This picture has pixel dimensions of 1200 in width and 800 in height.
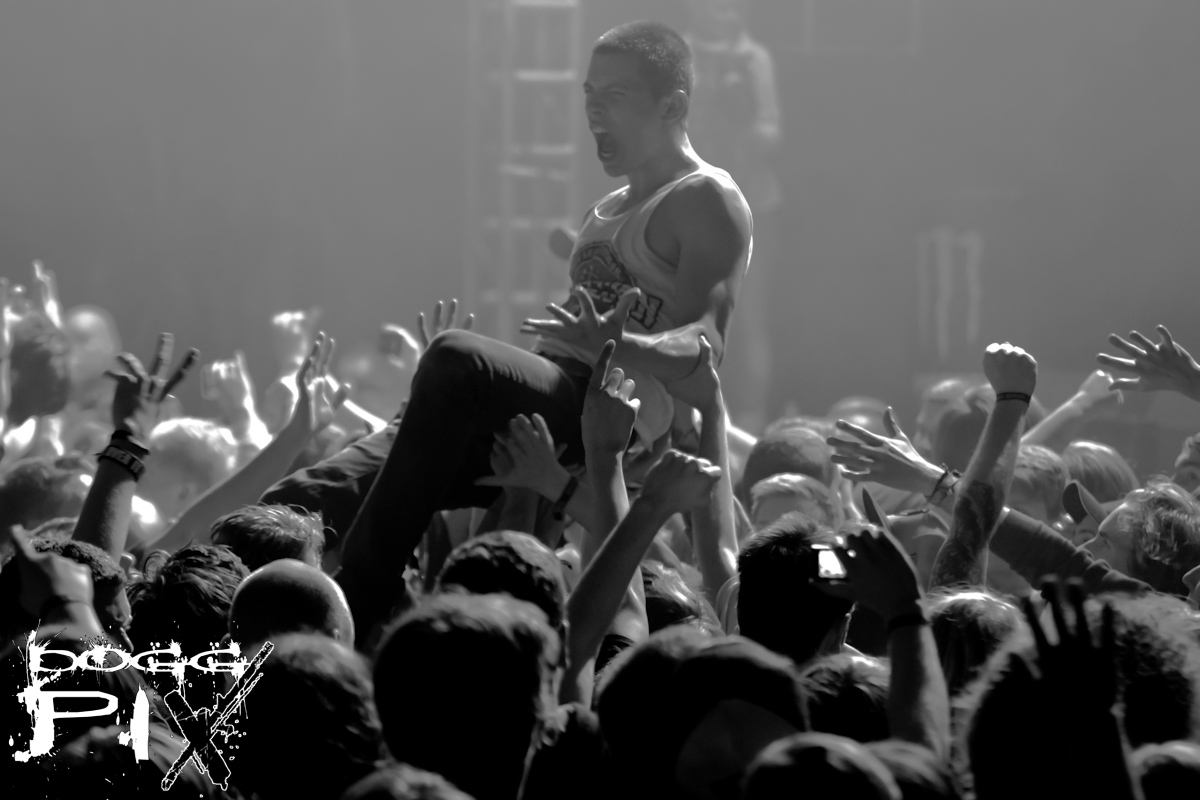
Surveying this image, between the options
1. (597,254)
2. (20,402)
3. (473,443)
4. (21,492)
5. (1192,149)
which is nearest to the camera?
(473,443)

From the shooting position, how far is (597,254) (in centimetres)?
251

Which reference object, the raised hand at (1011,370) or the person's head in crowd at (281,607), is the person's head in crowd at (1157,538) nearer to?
the raised hand at (1011,370)

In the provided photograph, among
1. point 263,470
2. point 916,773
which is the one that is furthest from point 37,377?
point 916,773

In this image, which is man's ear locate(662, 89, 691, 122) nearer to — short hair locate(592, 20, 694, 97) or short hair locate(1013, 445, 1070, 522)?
short hair locate(592, 20, 694, 97)

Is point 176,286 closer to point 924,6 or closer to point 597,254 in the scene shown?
point 924,6

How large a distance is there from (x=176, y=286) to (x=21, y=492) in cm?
822

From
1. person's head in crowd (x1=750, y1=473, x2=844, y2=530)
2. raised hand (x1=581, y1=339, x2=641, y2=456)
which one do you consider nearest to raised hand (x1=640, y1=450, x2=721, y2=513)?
raised hand (x1=581, y1=339, x2=641, y2=456)

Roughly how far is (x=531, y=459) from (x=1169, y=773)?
4.15 ft

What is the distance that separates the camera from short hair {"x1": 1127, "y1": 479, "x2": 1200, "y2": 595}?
2.21 m

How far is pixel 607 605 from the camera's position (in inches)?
65.1

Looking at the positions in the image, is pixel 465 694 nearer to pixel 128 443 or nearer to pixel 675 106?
pixel 128 443

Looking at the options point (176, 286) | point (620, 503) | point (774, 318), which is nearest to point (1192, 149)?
Result: point (774, 318)

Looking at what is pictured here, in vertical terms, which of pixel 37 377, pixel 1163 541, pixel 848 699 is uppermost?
pixel 848 699

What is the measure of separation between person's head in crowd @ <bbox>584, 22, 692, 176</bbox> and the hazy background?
319 inches
